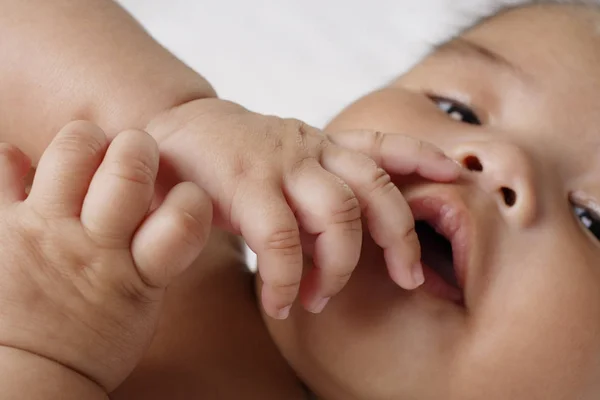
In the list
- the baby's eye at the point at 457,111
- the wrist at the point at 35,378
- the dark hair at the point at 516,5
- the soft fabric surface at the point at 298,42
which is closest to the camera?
the wrist at the point at 35,378

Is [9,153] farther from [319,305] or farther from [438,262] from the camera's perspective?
[438,262]

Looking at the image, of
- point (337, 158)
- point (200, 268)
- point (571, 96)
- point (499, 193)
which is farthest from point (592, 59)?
point (200, 268)

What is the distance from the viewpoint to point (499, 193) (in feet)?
2.19

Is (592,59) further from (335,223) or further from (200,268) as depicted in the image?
(200,268)

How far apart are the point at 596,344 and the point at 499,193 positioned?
174mm

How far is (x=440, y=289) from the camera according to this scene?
2.20 feet

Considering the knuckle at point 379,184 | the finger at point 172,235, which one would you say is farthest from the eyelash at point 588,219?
the finger at point 172,235

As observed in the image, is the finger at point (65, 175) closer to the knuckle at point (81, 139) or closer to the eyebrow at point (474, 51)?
the knuckle at point (81, 139)

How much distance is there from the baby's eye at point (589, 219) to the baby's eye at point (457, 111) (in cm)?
14

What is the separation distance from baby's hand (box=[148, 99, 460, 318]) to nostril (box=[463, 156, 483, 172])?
0.10ft

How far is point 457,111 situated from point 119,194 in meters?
0.42

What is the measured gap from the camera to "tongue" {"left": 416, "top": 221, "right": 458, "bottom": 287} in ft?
2.33

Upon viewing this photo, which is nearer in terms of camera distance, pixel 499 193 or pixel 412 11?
pixel 499 193

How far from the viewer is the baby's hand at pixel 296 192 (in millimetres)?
577
